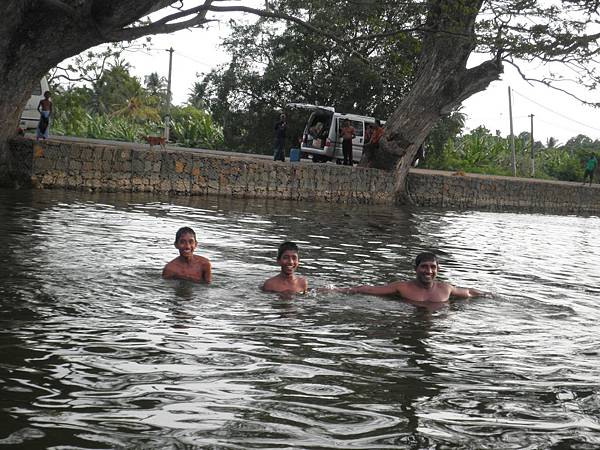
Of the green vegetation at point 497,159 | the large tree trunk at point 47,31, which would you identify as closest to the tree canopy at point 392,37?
the large tree trunk at point 47,31

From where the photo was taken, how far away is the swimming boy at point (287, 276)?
9.94 metres

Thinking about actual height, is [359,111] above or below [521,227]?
above

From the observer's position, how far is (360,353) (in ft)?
24.3

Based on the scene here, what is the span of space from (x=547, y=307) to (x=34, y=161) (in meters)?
13.9

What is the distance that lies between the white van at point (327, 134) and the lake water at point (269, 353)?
58.2 feet

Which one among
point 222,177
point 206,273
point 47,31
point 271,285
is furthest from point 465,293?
point 222,177

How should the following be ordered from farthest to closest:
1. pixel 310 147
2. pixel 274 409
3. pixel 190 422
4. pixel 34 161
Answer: pixel 310 147, pixel 34 161, pixel 274 409, pixel 190 422

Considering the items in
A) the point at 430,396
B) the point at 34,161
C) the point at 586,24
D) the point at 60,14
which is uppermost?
the point at 586,24

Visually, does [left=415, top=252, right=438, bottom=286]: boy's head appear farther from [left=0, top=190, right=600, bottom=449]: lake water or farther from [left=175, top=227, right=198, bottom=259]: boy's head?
[left=175, top=227, right=198, bottom=259]: boy's head

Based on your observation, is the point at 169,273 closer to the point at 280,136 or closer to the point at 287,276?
the point at 287,276

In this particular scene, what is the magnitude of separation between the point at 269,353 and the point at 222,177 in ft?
61.2

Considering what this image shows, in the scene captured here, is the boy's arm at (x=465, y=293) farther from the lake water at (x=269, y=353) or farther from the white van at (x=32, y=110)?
the white van at (x=32, y=110)

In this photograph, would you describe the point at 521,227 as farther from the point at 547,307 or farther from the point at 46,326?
the point at 46,326

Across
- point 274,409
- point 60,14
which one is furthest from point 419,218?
point 274,409
